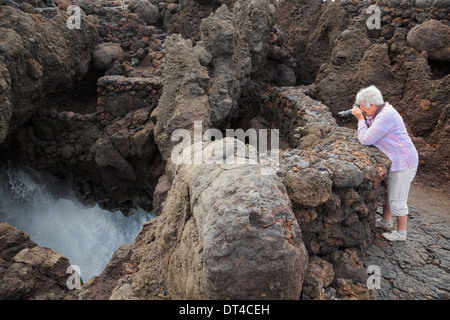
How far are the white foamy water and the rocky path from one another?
23.7ft

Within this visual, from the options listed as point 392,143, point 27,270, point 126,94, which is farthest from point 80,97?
point 392,143

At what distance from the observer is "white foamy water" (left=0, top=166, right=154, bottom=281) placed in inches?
329

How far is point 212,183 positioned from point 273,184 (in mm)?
454

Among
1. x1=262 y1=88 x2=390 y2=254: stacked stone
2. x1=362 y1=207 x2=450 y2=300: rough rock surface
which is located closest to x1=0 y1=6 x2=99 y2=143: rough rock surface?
x1=262 y1=88 x2=390 y2=254: stacked stone

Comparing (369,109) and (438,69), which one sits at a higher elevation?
(438,69)

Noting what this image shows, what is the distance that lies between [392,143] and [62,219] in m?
9.32

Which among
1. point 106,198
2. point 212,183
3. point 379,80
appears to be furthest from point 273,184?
point 106,198

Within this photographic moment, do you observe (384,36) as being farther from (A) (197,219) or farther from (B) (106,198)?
(B) (106,198)

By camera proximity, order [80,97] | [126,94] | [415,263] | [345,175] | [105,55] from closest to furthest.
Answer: [345,175] < [415,263] < [126,94] < [105,55] < [80,97]

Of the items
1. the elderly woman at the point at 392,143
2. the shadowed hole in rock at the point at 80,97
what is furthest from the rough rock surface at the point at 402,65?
the shadowed hole in rock at the point at 80,97

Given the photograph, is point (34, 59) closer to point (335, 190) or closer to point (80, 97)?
point (80, 97)

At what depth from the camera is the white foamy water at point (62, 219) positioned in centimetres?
836

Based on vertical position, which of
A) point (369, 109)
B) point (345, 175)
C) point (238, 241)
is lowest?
point (238, 241)

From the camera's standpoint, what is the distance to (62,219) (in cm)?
916
